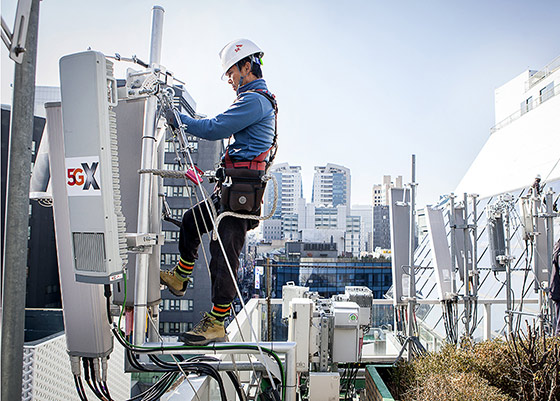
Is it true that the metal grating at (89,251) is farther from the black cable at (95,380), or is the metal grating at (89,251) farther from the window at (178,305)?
the window at (178,305)

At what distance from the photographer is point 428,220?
18.6 feet

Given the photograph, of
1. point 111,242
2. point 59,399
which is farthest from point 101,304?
point 59,399

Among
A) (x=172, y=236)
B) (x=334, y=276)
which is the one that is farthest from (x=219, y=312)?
(x=334, y=276)

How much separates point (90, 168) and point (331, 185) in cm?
11720

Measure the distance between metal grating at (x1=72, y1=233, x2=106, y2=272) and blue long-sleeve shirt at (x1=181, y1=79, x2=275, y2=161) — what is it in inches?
37.2

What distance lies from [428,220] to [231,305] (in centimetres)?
391

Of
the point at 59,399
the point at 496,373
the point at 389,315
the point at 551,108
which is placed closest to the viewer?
the point at 59,399

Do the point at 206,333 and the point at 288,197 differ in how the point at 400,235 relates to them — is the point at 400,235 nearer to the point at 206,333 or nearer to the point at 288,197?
the point at 206,333

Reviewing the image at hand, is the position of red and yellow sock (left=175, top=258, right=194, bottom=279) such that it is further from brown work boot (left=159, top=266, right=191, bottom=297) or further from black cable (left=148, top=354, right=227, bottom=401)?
black cable (left=148, top=354, right=227, bottom=401)

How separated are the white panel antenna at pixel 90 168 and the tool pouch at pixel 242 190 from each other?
0.75m

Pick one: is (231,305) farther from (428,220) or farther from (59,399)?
(428,220)

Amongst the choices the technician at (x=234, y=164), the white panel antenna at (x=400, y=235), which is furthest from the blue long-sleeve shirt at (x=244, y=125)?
the white panel antenna at (x=400, y=235)

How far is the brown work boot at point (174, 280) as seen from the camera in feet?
9.08

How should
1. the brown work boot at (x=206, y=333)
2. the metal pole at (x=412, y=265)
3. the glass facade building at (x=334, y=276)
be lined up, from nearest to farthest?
1. the brown work boot at (x=206, y=333)
2. the metal pole at (x=412, y=265)
3. the glass facade building at (x=334, y=276)
